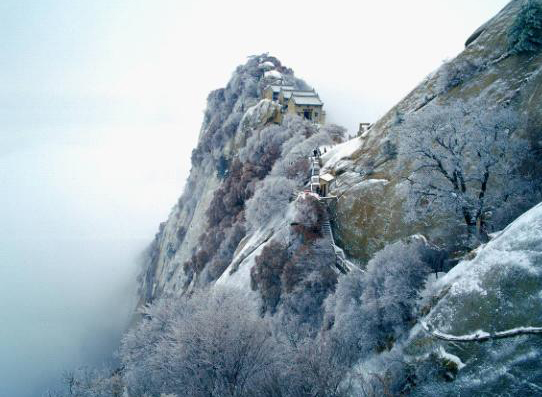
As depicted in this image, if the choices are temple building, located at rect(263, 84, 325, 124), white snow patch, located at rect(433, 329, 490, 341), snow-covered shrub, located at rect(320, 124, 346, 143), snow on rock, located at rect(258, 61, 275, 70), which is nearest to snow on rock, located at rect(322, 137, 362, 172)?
snow-covered shrub, located at rect(320, 124, 346, 143)

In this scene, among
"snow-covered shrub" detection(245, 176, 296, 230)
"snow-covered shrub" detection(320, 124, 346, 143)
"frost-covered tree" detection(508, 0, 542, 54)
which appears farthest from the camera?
"snow-covered shrub" detection(320, 124, 346, 143)

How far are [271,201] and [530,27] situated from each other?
97.8 ft

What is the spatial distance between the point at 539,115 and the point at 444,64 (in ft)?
43.9

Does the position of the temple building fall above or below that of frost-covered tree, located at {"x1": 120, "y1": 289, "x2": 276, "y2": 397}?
above

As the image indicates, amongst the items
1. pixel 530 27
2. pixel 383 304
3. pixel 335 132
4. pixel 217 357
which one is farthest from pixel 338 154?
pixel 217 357

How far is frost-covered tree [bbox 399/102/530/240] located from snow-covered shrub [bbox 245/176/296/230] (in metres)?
22.3

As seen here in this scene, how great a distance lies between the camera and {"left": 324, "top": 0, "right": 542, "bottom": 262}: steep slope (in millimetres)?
24484

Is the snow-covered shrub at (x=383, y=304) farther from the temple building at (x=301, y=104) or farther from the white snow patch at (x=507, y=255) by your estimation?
the temple building at (x=301, y=104)

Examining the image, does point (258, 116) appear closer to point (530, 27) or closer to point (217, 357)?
point (530, 27)

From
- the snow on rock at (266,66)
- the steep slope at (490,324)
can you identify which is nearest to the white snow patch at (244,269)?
the steep slope at (490,324)

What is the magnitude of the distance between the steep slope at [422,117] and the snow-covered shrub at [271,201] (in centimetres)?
836

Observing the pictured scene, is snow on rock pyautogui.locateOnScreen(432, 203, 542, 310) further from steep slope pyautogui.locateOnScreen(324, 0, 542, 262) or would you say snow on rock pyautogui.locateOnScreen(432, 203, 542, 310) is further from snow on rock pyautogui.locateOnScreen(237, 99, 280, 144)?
snow on rock pyautogui.locateOnScreen(237, 99, 280, 144)

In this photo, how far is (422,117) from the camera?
72.3 ft

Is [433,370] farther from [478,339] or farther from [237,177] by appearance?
[237,177]
